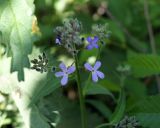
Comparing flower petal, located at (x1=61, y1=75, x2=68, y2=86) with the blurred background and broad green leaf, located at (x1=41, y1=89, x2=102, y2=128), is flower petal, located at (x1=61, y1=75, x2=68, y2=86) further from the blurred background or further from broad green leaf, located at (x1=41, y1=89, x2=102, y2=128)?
broad green leaf, located at (x1=41, y1=89, x2=102, y2=128)

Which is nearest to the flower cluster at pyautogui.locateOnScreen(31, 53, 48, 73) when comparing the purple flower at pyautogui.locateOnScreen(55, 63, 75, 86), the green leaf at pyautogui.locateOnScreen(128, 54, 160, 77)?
the purple flower at pyautogui.locateOnScreen(55, 63, 75, 86)

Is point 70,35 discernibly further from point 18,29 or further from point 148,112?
point 148,112

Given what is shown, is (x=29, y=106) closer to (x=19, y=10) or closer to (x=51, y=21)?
(x=19, y=10)

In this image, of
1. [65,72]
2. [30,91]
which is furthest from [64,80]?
[30,91]

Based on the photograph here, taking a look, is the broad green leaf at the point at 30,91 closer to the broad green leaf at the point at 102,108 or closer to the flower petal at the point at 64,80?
the flower petal at the point at 64,80

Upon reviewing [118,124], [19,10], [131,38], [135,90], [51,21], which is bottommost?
[118,124]

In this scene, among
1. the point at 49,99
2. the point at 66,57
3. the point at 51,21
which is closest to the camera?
the point at 49,99

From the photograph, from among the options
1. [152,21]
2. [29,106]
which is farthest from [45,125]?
[152,21]
